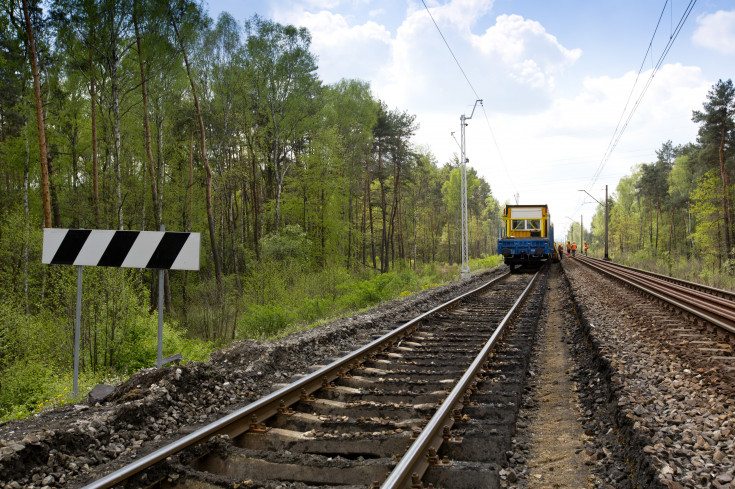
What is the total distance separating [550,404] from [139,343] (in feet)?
25.2

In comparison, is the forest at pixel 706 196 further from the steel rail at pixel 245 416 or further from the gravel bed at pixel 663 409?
the steel rail at pixel 245 416

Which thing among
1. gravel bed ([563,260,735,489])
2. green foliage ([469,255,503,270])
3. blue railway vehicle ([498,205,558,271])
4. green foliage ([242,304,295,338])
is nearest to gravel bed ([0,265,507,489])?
gravel bed ([563,260,735,489])

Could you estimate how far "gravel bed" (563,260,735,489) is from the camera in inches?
118

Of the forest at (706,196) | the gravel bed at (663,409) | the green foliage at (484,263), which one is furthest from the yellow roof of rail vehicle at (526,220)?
the gravel bed at (663,409)

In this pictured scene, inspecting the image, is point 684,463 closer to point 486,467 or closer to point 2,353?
point 486,467

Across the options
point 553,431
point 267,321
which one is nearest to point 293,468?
point 553,431

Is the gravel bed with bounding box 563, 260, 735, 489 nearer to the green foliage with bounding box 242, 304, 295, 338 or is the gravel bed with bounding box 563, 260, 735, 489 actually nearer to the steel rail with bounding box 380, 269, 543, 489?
the steel rail with bounding box 380, 269, 543, 489

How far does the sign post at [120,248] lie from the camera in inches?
202

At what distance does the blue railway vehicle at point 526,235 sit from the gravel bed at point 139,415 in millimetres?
19934

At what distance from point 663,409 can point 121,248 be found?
18.5 ft

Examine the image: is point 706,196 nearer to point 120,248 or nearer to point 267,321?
point 267,321

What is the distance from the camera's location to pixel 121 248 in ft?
17.1

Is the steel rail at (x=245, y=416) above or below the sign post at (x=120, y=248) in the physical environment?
below

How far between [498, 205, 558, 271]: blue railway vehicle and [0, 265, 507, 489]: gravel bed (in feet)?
65.4
